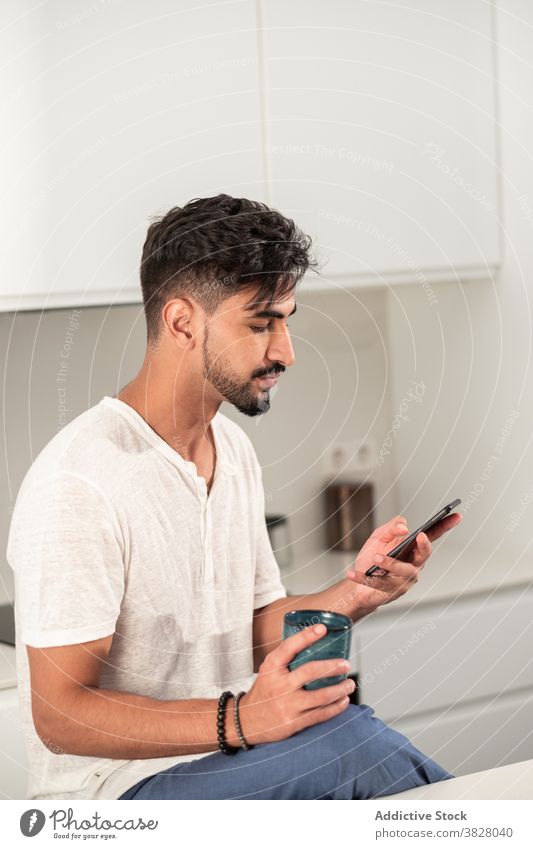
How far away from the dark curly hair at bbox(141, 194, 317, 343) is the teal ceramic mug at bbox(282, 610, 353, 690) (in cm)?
31

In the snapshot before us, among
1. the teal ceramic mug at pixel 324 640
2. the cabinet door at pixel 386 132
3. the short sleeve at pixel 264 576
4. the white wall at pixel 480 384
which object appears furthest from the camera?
the white wall at pixel 480 384

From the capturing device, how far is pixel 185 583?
110cm

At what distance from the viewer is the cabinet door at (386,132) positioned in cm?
142

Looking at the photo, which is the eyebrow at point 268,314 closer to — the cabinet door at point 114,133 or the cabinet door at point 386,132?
the cabinet door at point 114,133

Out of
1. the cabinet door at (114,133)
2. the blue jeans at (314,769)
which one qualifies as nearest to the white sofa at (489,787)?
the blue jeans at (314,769)

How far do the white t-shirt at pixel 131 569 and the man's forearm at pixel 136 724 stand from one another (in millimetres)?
41

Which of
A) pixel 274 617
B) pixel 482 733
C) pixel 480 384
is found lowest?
pixel 482 733

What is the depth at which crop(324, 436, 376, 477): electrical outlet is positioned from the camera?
5.66ft

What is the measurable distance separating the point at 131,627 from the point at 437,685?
679mm

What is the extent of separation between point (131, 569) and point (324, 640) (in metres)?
0.21

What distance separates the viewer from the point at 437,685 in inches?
62.9

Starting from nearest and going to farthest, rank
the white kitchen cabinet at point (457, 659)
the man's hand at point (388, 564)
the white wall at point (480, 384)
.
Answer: the man's hand at point (388, 564), the white kitchen cabinet at point (457, 659), the white wall at point (480, 384)

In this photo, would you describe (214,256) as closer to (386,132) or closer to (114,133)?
(114,133)

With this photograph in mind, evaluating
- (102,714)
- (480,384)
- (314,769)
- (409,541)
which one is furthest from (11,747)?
(480,384)
